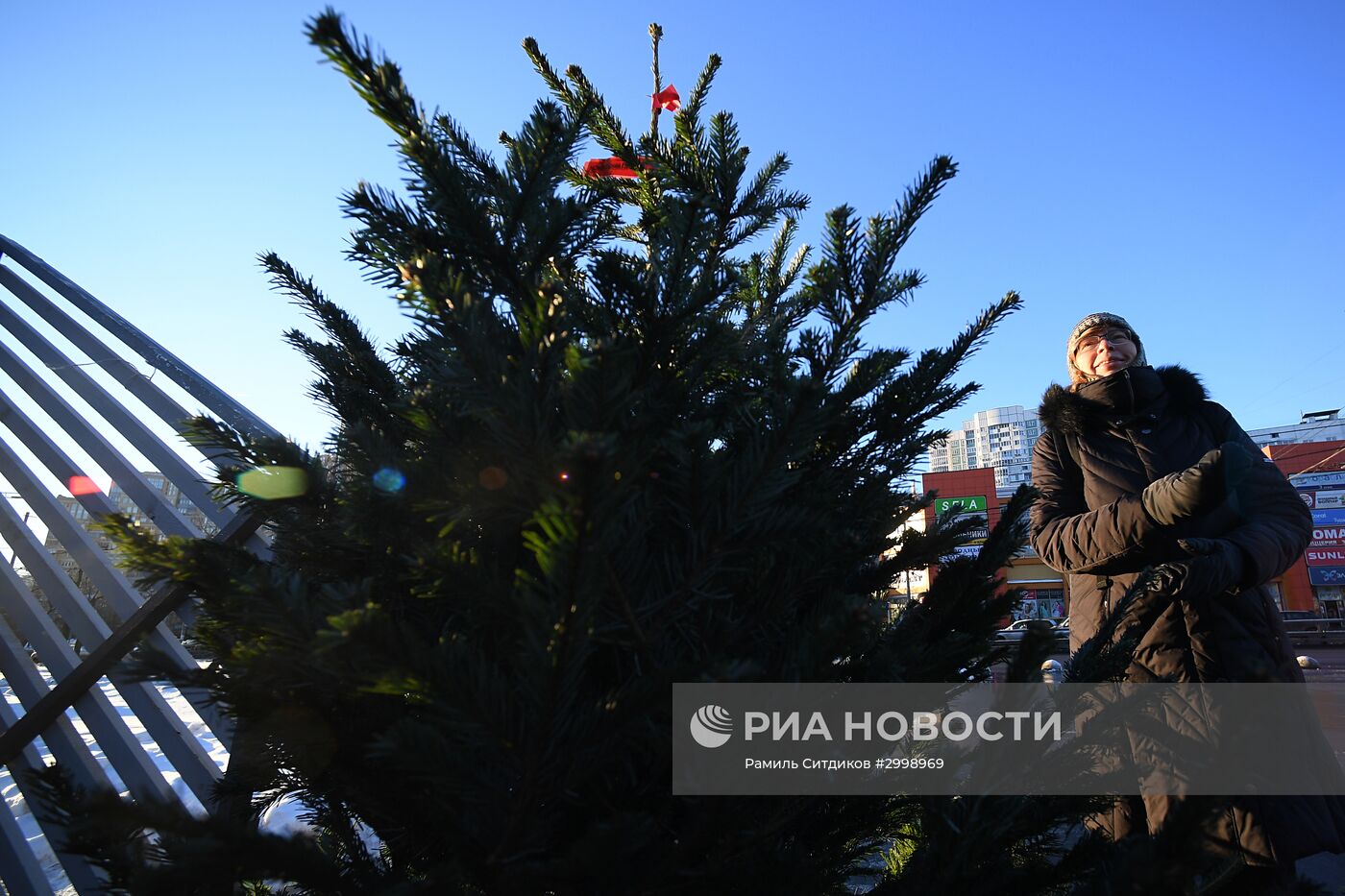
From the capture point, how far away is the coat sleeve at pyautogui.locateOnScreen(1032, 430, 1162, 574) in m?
1.69

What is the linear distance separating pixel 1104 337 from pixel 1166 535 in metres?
0.81

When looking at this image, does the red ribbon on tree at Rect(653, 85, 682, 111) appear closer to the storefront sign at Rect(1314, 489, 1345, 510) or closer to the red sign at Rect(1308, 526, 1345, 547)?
the storefront sign at Rect(1314, 489, 1345, 510)

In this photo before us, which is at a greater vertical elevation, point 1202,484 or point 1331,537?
point 1331,537

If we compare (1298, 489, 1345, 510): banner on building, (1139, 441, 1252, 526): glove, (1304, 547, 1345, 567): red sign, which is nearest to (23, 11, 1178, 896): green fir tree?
(1139, 441, 1252, 526): glove

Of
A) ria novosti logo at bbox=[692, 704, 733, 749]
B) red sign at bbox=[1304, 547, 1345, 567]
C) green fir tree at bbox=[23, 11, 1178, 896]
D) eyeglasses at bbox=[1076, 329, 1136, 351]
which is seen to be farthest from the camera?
red sign at bbox=[1304, 547, 1345, 567]

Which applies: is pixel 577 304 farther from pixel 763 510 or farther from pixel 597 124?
pixel 597 124

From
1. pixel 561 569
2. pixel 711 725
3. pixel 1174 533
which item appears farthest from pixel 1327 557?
pixel 561 569

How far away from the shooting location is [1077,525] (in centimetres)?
185

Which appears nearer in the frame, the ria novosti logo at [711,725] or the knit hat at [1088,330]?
the ria novosti logo at [711,725]

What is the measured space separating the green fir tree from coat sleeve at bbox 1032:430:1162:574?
615 millimetres

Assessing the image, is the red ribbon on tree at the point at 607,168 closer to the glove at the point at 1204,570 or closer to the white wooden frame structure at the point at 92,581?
the white wooden frame structure at the point at 92,581

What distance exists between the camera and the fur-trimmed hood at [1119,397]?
6.48ft

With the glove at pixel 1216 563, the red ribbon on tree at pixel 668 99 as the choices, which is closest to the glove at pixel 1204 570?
the glove at pixel 1216 563

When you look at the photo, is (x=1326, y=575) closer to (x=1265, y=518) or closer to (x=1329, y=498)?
(x=1329, y=498)
